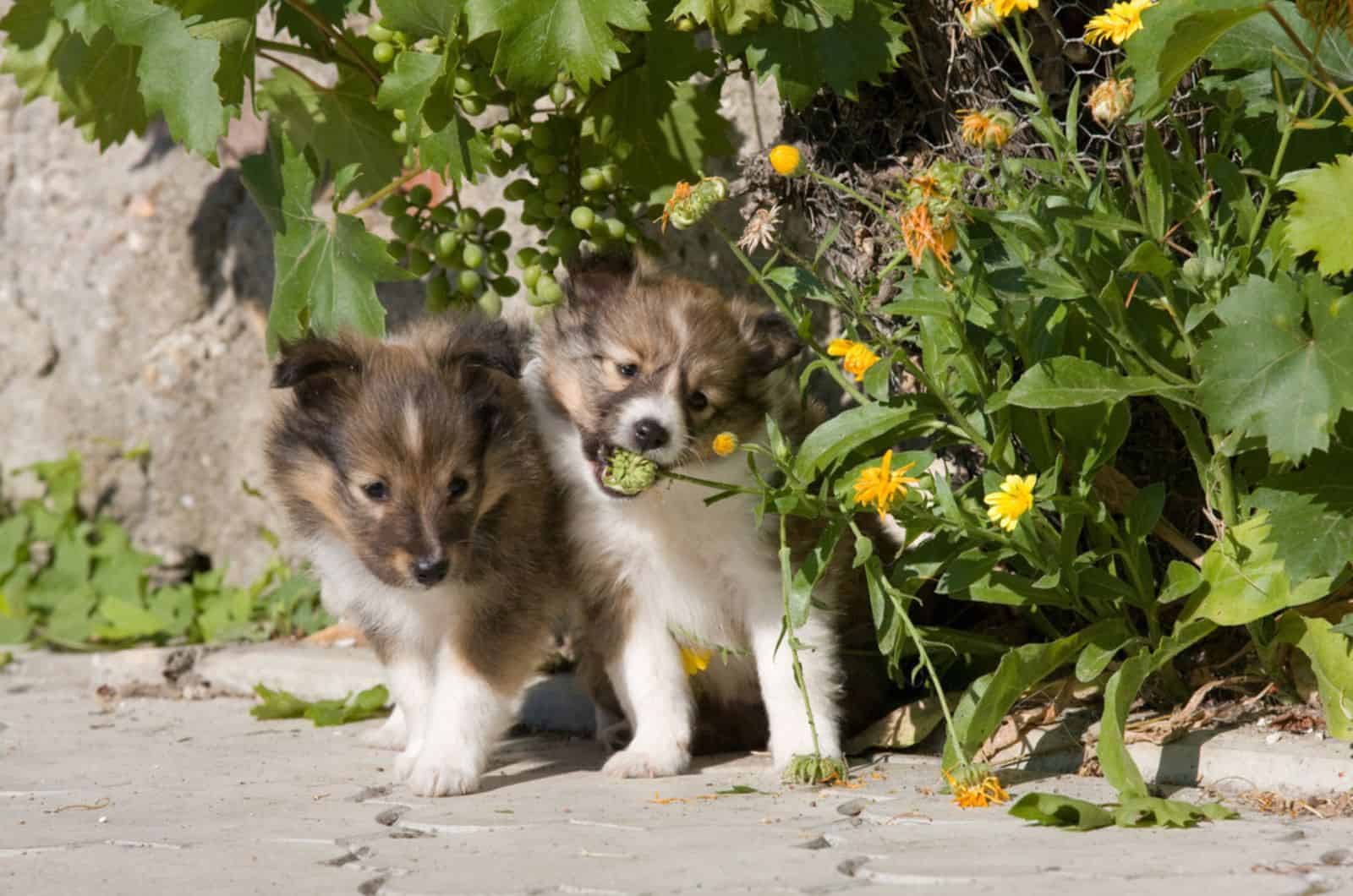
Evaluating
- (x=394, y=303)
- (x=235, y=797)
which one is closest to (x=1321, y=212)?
(x=235, y=797)

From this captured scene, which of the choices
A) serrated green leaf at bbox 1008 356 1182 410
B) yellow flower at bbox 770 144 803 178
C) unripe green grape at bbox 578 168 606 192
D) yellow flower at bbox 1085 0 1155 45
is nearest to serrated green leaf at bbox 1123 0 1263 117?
yellow flower at bbox 1085 0 1155 45

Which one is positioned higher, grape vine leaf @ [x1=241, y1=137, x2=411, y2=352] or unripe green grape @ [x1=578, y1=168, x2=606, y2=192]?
unripe green grape @ [x1=578, y1=168, x2=606, y2=192]

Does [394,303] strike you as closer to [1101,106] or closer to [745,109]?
[745,109]

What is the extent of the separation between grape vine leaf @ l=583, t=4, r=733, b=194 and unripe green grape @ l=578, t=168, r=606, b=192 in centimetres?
10

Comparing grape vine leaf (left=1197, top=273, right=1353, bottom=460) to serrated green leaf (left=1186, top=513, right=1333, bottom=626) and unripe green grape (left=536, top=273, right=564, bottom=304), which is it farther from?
unripe green grape (left=536, top=273, right=564, bottom=304)

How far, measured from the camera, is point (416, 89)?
4.05 meters

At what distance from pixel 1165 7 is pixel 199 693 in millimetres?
3951

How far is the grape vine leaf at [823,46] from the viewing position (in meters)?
3.83

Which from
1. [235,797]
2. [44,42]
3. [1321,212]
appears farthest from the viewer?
[44,42]

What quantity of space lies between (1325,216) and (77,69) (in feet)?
12.0

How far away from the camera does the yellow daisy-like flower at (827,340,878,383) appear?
336cm

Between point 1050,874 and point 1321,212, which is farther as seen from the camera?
point 1321,212

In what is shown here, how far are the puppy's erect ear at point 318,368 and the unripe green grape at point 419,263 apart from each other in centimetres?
74

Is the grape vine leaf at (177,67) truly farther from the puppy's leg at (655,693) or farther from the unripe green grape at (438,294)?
the puppy's leg at (655,693)
